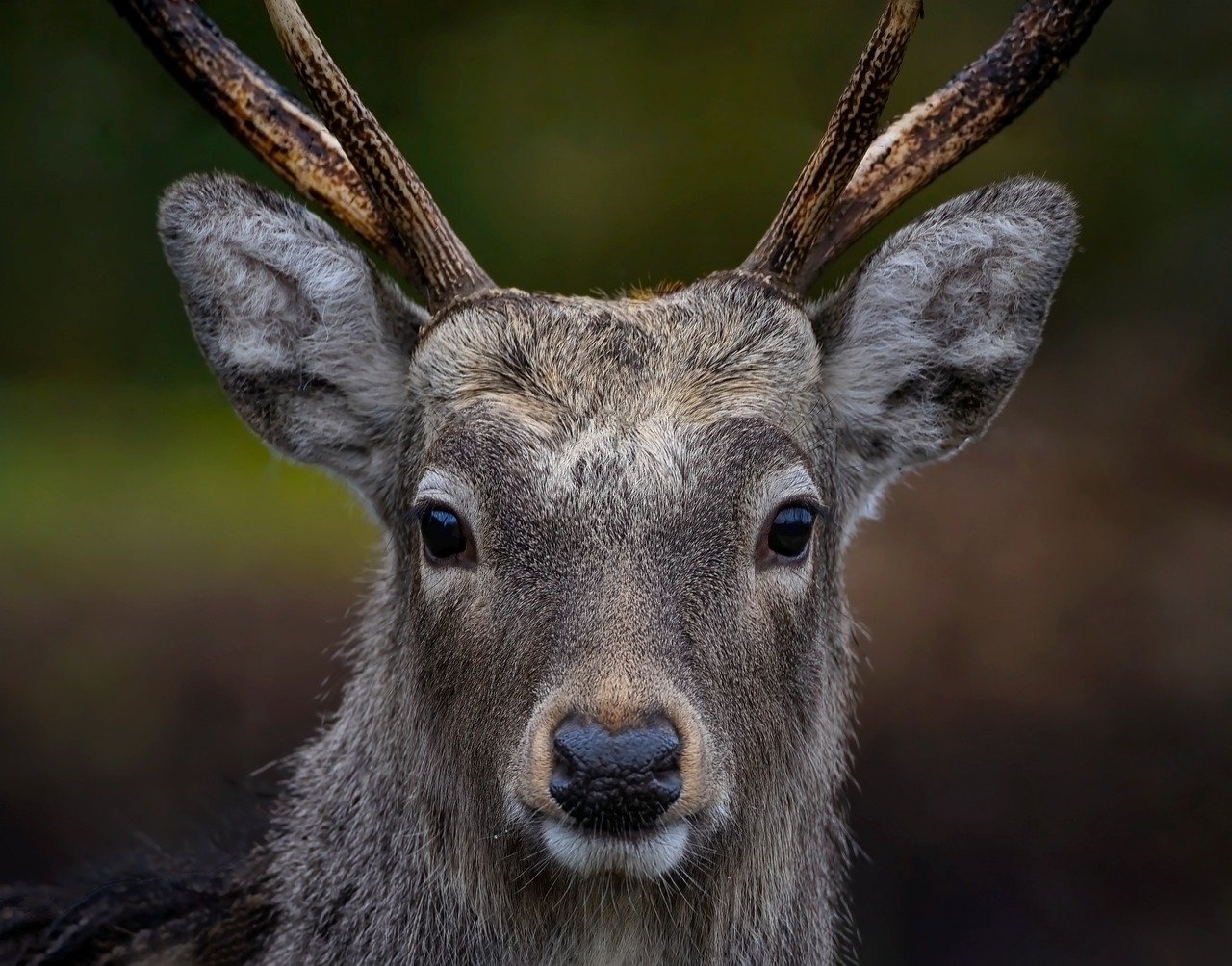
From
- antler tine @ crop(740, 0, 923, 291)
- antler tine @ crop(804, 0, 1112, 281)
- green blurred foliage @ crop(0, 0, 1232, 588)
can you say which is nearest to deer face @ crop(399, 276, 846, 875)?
antler tine @ crop(740, 0, 923, 291)

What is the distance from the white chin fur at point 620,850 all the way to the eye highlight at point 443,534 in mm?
748

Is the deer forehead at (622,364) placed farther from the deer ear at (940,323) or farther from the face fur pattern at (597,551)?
the deer ear at (940,323)

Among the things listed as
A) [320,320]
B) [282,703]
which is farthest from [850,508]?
[282,703]

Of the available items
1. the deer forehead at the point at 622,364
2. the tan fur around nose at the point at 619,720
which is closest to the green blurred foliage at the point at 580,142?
the deer forehead at the point at 622,364

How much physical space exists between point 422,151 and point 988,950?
237 inches

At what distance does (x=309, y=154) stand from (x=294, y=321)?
444mm

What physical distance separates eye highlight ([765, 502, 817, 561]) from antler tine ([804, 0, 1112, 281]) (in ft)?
2.37

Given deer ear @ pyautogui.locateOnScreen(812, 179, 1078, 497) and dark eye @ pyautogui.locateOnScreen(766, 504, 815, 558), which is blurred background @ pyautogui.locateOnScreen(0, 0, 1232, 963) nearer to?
deer ear @ pyautogui.locateOnScreen(812, 179, 1078, 497)

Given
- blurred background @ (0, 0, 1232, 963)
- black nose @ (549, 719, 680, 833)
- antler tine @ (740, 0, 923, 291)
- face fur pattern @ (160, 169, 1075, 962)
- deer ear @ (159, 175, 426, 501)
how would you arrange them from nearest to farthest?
black nose @ (549, 719, 680, 833), face fur pattern @ (160, 169, 1075, 962), antler tine @ (740, 0, 923, 291), deer ear @ (159, 175, 426, 501), blurred background @ (0, 0, 1232, 963)

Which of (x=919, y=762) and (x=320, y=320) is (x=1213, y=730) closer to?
(x=919, y=762)

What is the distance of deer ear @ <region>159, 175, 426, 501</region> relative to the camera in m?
4.09

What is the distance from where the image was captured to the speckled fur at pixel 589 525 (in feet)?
11.7

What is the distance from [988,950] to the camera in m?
8.07

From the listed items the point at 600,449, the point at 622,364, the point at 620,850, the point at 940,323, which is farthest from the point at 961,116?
the point at 620,850
